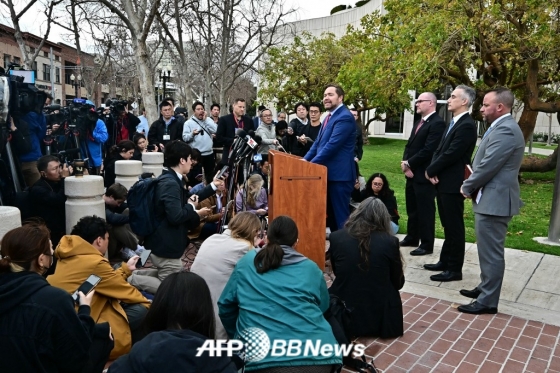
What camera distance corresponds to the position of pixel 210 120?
9578 mm

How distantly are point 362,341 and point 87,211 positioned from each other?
333 cm

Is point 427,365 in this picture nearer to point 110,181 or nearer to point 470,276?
point 470,276

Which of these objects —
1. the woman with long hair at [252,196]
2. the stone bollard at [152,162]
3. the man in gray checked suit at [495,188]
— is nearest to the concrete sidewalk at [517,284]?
the man in gray checked suit at [495,188]

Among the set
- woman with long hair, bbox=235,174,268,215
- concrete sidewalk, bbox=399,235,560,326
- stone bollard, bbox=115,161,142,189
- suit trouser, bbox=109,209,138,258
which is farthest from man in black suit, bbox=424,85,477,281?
stone bollard, bbox=115,161,142,189

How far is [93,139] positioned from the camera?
28.4 feet

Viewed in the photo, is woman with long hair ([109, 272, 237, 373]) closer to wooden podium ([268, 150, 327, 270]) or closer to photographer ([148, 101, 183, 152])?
wooden podium ([268, 150, 327, 270])

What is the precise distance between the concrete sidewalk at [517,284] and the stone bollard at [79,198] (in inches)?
142

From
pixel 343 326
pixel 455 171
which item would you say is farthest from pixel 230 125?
pixel 343 326

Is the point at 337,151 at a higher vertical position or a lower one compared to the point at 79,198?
higher

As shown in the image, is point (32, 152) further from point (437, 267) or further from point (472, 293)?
point (472, 293)

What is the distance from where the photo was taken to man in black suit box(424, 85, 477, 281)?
211 inches

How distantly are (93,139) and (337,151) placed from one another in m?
4.97

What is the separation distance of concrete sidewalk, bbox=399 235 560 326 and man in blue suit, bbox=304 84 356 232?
1.18m

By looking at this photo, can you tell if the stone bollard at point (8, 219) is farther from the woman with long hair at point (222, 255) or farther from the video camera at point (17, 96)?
the video camera at point (17, 96)
